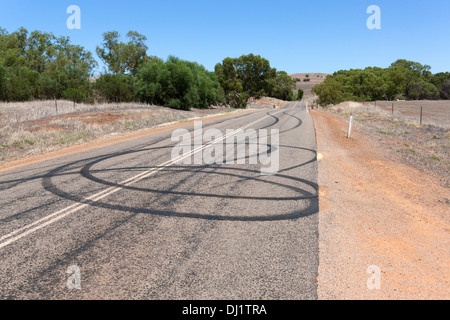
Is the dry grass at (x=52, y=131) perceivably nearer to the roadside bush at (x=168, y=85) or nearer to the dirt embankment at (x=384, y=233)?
the dirt embankment at (x=384, y=233)

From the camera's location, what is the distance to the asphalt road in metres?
3.63

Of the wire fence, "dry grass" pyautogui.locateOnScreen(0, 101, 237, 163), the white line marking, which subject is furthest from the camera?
the wire fence

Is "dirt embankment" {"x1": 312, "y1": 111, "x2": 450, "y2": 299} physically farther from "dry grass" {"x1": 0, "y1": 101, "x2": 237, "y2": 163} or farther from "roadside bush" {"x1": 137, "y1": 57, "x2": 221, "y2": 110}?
"roadside bush" {"x1": 137, "y1": 57, "x2": 221, "y2": 110}

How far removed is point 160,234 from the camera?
4.90 meters

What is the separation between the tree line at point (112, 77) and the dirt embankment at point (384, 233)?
1383 inches

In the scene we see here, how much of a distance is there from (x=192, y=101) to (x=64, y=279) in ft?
132

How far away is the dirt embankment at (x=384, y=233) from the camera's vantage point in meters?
3.76

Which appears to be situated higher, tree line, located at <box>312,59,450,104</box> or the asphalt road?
tree line, located at <box>312,59,450,104</box>

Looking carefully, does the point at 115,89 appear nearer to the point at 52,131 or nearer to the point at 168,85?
the point at 168,85

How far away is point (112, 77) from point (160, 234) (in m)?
42.9

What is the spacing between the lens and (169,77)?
4138cm

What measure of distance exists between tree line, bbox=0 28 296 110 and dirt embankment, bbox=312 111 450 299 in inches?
1383

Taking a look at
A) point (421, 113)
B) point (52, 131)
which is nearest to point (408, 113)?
point (421, 113)

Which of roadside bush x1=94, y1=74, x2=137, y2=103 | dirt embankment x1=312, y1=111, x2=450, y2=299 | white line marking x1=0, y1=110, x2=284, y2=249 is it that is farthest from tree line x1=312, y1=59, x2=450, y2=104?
white line marking x1=0, y1=110, x2=284, y2=249
